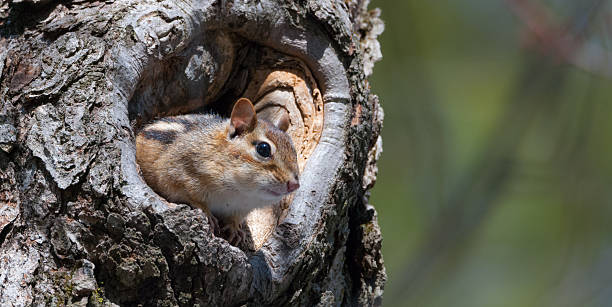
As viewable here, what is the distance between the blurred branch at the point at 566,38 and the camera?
498cm

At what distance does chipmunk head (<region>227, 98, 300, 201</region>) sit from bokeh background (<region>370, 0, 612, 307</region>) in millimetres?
2489

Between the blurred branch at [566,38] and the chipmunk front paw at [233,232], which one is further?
the blurred branch at [566,38]

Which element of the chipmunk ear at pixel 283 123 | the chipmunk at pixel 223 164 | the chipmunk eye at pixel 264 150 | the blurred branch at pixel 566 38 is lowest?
the chipmunk at pixel 223 164

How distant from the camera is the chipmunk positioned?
3.33 meters

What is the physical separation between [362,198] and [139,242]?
1556 mm

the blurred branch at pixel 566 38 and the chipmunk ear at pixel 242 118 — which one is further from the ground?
the blurred branch at pixel 566 38

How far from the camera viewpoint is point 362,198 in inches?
153

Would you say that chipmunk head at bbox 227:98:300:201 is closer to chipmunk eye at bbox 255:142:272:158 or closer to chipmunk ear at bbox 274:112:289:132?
chipmunk eye at bbox 255:142:272:158

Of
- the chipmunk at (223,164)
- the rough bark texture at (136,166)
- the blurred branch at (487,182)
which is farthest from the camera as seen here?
the blurred branch at (487,182)

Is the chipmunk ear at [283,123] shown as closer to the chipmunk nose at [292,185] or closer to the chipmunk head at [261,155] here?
the chipmunk head at [261,155]

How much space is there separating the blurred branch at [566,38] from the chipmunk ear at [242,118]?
273cm

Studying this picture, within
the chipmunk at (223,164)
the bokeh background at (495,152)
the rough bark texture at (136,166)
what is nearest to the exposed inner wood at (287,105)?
the rough bark texture at (136,166)

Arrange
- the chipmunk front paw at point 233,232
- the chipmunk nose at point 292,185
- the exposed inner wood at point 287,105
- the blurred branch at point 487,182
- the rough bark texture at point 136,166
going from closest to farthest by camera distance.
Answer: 1. the rough bark texture at point 136,166
2. the chipmunk nose at point 292,185
3. the chipmunk front paw at point 233,232
4. the exposed inner wood at point 287,105
5. the blurred branch at point 487,182

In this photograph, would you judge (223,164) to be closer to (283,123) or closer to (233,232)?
(233,232)
